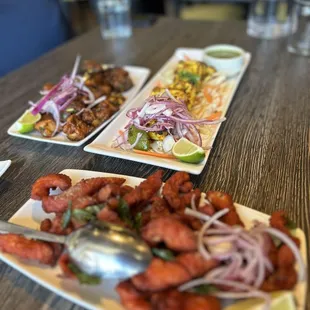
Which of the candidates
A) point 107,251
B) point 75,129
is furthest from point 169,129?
point 107,251

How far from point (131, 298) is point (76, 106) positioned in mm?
1094

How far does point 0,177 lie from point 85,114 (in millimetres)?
467

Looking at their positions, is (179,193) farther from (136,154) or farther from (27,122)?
A: (27,122)

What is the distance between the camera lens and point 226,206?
100 centimetres

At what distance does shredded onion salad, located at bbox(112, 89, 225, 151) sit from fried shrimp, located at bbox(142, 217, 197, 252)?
588mm

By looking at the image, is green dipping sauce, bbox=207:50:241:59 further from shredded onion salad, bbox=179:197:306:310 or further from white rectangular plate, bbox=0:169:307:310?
shredded onion salad, bbox=179:197:306:310

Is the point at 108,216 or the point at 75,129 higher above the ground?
the point at 108,216

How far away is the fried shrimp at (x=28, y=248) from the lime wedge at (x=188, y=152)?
560 mm

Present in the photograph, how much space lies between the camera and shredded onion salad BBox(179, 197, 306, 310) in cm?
81

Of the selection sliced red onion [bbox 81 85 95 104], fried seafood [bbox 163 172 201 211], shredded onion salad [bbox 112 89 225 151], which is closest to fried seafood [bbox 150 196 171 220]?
fried seafood [bbox 163 172 201 211]

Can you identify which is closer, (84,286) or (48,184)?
(84,286)

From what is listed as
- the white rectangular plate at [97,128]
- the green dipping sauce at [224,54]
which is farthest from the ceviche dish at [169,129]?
the green dipping sauce at [224,54]

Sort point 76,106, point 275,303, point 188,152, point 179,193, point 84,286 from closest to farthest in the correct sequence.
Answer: point 275,303 → point 84,286 → point 179,193 → point 188,152 → point 76,106

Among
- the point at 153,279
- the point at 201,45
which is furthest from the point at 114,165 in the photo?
the point at 201,45
